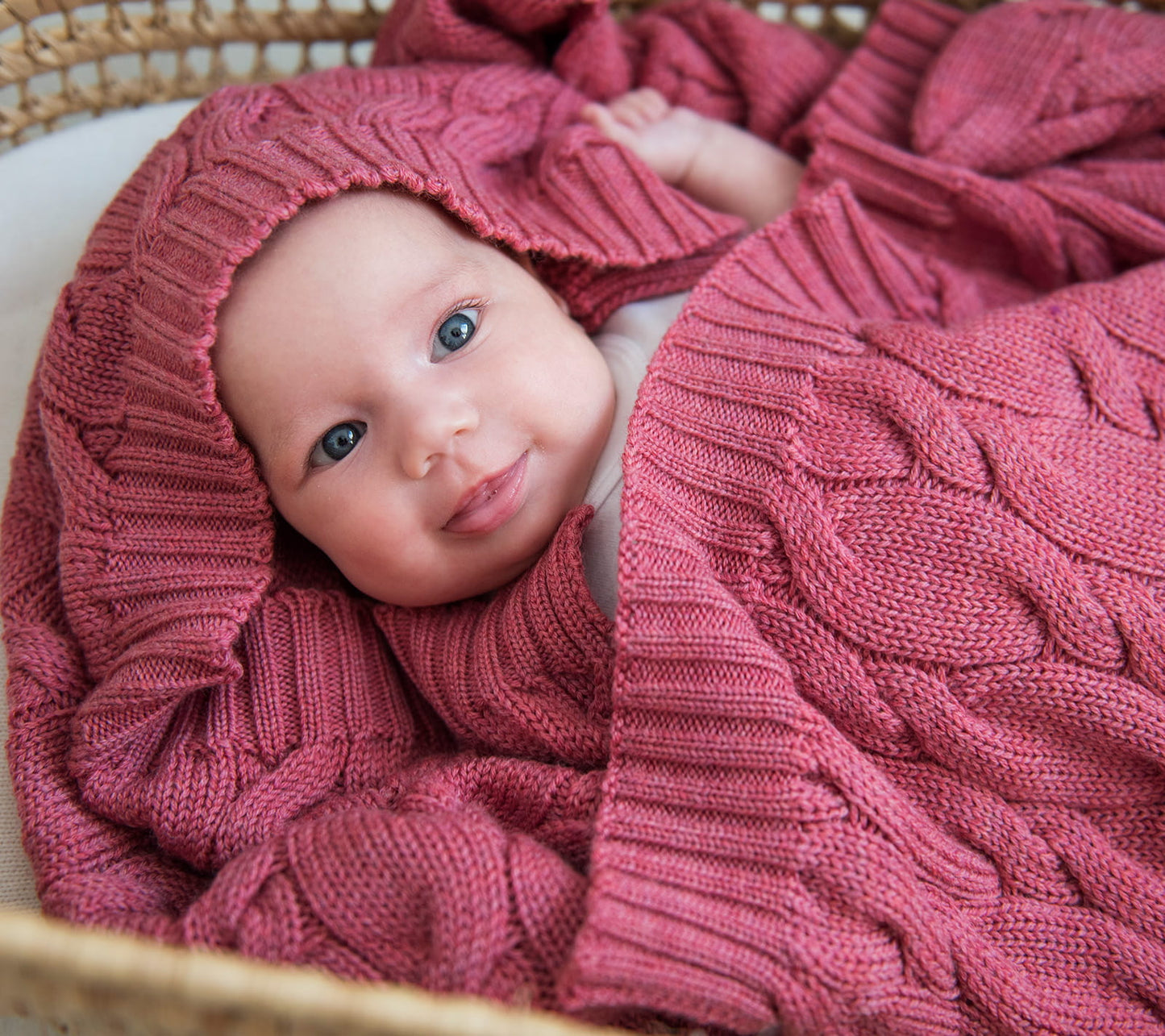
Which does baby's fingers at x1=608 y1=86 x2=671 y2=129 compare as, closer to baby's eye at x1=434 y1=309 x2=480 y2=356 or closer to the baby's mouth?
baby's eye at x1=434 y1=309 x2=480 y2=356

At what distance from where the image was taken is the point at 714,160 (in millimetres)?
1410

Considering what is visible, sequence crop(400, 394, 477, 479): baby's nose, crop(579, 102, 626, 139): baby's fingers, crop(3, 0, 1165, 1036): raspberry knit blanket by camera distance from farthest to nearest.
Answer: crop(579, 102, 626, 139): baby's fingers → crop(400, 394, 477, 479): baby's nose → crop(3, 0, 1165, 1036): raspberry knit blanket

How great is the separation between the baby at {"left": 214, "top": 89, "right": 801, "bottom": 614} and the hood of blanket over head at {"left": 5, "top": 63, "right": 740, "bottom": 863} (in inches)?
1.4

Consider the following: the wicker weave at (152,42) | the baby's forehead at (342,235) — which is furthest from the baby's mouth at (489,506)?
the wicker weave at (152,42)

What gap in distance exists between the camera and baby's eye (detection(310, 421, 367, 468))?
1.01 meters

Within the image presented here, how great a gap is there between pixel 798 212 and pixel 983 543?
1.72 feet

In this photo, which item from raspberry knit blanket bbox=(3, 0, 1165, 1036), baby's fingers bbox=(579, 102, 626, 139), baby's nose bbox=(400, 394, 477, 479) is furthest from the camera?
baby's fingers bbox=(579, 102, 626, 139)

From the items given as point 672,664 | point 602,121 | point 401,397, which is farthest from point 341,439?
point 602,121

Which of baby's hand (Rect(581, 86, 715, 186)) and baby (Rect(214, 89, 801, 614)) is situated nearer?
baby (Rect(214, 89, 801, 614))

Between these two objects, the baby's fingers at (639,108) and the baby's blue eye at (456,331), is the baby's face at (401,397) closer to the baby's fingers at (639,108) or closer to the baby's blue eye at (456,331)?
the baby's blue eye at (456,331)

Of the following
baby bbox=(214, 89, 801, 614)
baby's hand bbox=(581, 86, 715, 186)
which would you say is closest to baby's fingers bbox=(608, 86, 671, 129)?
baby's hand bbox=(581, 86, 715, 186)

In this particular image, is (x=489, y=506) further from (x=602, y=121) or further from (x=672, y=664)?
(x=602, y=121)

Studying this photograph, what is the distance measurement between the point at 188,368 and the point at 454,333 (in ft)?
0.87

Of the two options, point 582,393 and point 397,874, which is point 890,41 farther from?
point 397,874
